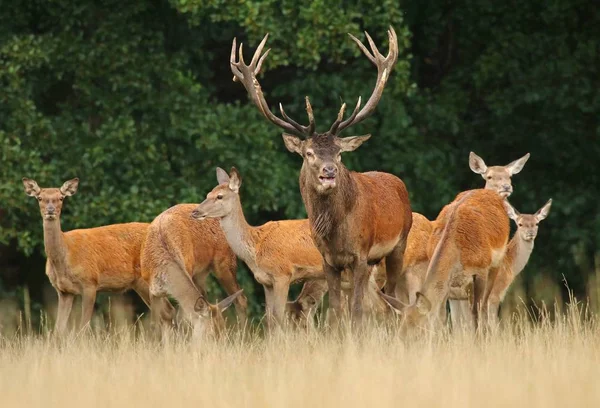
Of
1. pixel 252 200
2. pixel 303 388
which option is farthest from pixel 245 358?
pixel 252 200

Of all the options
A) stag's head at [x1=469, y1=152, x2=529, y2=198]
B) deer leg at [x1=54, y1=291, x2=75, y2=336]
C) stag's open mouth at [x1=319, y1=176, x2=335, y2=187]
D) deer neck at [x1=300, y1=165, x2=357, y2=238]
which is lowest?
deer leg at [x1=54, y1=291, x2=75, y2=336]

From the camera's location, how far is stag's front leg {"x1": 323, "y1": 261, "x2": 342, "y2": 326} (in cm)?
1095

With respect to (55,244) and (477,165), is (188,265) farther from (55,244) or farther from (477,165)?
(477,165)

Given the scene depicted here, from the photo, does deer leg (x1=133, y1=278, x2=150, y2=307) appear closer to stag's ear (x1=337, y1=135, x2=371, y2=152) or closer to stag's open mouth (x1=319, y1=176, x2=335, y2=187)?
stag's ear (x1=337, y1=135, x2=371, y2=152)

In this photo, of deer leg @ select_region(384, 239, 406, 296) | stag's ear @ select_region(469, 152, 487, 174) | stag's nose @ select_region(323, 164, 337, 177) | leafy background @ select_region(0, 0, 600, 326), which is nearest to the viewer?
stag's nose @ select_region(323, 164, 337, 177)

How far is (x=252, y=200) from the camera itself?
1591cm

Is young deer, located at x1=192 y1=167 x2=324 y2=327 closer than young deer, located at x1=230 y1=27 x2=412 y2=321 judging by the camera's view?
No

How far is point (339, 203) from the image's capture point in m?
10.9

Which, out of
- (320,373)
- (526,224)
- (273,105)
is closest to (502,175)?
(526,224)

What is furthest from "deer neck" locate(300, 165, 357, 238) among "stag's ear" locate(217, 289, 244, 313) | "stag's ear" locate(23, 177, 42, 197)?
"stag's ear" locate(23, 177, 42, 197)

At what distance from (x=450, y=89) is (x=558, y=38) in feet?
4.87

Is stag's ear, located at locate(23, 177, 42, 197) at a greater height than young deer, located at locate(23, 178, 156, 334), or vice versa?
stag's ear, located at locate(23, 177, 42, 197)

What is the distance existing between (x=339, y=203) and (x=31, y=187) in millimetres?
3778

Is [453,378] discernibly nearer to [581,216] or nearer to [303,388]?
[303,388]
